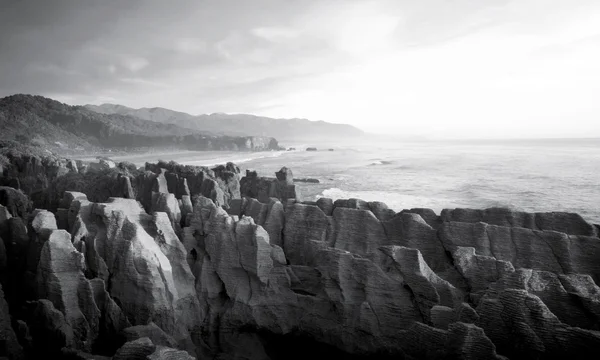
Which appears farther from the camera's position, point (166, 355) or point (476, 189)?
point (476, 189)

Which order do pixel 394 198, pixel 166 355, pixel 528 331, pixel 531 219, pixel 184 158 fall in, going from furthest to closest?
pixel 184 158
pixel 394 198
pixel 531 219
pixel 528 331
pixel 166 355

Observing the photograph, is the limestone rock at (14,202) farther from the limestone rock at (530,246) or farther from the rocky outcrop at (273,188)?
the limestone rock at (530,246)

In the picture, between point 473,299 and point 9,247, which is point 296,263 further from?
point 9,247

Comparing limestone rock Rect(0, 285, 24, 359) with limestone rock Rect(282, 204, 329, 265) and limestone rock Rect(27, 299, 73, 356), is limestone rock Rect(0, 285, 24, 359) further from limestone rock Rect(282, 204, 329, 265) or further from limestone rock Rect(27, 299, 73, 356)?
limestone rock Rect(282, 204, 329, 265)

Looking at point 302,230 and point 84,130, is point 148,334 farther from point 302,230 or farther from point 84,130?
point 84,130

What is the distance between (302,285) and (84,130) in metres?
151

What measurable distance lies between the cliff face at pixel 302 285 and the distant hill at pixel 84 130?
102437 mm

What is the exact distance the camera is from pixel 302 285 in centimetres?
1184

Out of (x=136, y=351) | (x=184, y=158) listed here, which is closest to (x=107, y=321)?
(x=136, y=351)

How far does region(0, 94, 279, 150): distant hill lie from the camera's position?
331 ft

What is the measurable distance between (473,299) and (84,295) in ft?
35.3

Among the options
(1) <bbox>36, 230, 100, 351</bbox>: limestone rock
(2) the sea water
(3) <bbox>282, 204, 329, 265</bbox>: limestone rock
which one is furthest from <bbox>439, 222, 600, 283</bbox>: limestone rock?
(2) the sea water

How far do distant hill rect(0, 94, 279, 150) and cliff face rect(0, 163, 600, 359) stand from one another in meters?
102

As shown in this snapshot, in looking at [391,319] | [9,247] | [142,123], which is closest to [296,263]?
[391,319]
